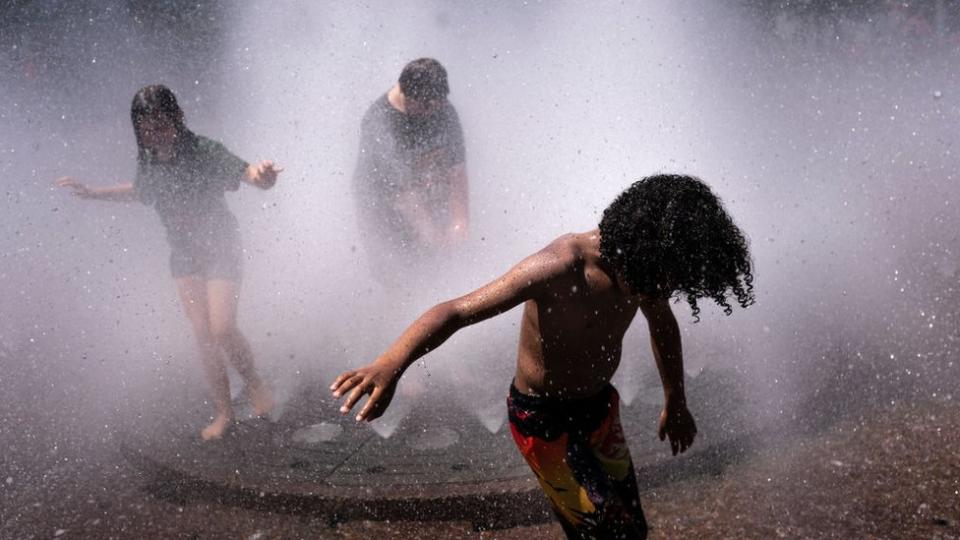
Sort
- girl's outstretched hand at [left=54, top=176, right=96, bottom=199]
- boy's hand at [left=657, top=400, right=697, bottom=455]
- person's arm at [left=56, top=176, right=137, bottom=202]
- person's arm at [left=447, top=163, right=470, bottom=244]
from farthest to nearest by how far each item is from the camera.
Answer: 1. girl's outstretched hand at [left=54, top=176, right=96, bottom=199]
2. person's arm at [left=447, top=163, right=470, bottom=244]
3. person's arm at [left=56, top=176, right=137, bottom=202]
4. boy's hand at [left=657, top=400, right=697, bottom=455]

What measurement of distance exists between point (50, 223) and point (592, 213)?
29.5ft

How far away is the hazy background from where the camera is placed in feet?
17.1

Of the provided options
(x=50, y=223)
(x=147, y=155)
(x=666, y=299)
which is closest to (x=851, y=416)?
(x=666, y=299)

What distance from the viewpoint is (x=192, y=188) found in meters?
4.10

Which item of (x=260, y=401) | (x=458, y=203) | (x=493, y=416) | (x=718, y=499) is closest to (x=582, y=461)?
(x=718, y=499)

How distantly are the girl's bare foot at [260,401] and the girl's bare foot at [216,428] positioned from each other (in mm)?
214

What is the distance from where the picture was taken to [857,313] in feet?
17.5

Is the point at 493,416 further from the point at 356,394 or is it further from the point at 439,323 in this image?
the point at 356,394

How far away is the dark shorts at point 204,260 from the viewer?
4184mm

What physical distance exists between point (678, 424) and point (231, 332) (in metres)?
2.82

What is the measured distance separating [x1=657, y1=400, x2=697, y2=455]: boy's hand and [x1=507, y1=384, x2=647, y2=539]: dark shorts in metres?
0.19

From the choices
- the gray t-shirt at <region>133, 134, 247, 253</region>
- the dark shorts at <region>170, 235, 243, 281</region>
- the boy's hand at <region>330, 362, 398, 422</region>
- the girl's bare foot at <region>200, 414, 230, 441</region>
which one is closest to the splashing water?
the girl's bare foot at <region>200, 414, 230, 441</region>

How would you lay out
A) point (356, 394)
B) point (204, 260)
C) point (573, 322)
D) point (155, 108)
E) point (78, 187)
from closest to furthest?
point (356, 394) < point (573, 322) < point (155, 108) < point (204, 260) < point (78, 187)

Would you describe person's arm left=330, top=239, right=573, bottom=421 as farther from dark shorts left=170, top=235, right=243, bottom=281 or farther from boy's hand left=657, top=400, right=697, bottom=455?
dark shorts left=170, top=235, right=243, bottom=281
